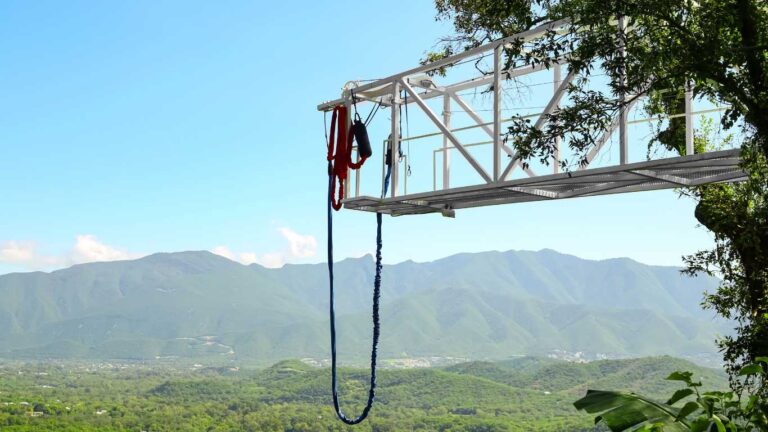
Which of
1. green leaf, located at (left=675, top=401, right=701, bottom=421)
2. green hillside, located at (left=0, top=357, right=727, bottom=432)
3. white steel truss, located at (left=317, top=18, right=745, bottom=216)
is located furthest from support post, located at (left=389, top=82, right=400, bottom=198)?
green hillside, located at (left=0, top=357, right=727, bottom=432)

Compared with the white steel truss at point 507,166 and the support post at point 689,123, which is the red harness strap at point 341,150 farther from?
the support post at point 689,123

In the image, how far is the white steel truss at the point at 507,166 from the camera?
460cm

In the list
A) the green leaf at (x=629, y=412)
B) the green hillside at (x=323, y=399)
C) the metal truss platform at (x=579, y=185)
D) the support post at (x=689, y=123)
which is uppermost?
the support post at (x=689, y=123)

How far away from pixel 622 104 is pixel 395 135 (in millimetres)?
2175

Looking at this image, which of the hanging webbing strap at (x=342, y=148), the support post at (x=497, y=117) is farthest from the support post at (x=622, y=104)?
the hanging webbing strap at (x=342, y=148)

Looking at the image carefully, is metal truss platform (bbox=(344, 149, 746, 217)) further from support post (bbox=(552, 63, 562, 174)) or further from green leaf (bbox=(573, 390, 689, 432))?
green leaf (bbox=(573, 390, 689, 432))

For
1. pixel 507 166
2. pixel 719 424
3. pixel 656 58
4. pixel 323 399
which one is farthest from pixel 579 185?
pixel 323 399

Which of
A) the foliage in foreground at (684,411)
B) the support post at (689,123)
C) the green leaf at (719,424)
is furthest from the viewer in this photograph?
the support post at (689,123)

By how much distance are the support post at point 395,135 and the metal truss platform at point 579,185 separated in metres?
0.16

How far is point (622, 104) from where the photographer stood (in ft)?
14.1

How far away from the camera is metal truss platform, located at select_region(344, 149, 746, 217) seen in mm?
4574

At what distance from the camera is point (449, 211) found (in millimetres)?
6504

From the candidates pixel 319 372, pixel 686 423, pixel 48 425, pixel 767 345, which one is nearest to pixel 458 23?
pixel 767 345

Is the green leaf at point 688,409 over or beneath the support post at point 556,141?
beneath
